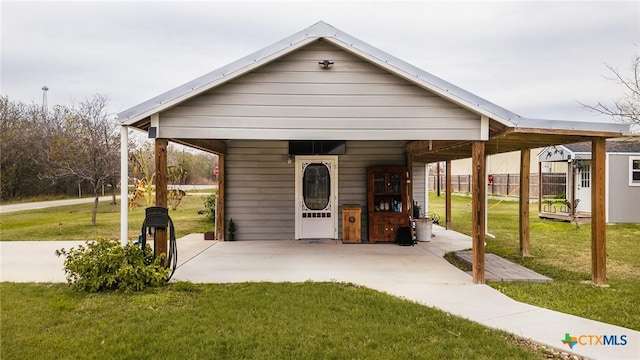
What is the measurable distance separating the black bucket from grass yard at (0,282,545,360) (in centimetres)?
96

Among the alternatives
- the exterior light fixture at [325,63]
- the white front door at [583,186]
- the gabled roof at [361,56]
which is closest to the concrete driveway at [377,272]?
the gabled roof at [361,56]

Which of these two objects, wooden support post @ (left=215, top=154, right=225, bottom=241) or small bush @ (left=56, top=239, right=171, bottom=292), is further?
wooden support post @ (left=215, top=154, right=225, bottom=241)

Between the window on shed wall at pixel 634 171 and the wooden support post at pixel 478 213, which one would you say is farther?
the window on shed wall at pixel 634 171

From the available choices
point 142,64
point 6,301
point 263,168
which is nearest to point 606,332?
point 6,301

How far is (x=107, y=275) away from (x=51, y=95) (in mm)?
31596

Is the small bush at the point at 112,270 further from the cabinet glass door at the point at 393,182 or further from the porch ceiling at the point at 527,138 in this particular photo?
the cabinet glass door at the point at 393,182

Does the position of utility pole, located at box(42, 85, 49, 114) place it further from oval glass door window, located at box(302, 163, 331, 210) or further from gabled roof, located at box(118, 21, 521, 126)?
gabled roof, located at box(118, 21, 521, 126)

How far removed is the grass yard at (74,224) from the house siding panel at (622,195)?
1336 centimetres

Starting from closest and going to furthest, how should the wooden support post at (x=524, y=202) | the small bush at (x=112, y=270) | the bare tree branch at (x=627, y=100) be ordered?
the small bush at (x=112, y=270), the wooden support post at (x=524, y=202), the bare tree branch at (x=627, y=100)

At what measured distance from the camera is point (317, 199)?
987 cm

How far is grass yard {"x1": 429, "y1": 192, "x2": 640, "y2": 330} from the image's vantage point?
4750 millimetres

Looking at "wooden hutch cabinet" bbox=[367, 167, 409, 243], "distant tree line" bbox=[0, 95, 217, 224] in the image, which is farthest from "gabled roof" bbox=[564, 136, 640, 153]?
"distant tree line" bbox=[0, 95, 217, 224]

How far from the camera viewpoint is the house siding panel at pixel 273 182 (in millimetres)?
9844

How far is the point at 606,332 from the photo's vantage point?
12.9 ft
